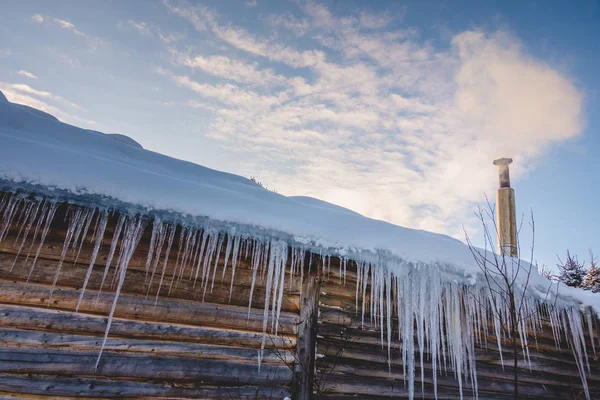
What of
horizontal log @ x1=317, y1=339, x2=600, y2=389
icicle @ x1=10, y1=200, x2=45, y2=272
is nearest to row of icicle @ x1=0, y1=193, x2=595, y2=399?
icicle @ x1=10, y1=200, x2=45, y2=272

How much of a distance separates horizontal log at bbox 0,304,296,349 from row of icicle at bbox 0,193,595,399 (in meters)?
0.13

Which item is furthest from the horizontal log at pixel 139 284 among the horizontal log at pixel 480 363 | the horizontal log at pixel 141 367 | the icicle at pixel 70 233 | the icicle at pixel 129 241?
the horizontal log at pixel 480 363

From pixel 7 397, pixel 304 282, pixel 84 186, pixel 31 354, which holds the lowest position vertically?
pixel 7 397

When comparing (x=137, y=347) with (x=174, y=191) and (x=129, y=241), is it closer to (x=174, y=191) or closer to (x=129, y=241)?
(x=129, y=241)

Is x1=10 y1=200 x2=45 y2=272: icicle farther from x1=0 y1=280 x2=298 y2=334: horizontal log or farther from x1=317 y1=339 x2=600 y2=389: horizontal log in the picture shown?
x1=317 y1=339 x2=600 y2=389: horizontal log

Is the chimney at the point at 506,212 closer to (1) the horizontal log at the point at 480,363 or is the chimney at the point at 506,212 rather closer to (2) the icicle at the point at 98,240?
(1) the horizontal log at the point at 480,363

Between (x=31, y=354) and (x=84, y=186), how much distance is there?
1.47 metres

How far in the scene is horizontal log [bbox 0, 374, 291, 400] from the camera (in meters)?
2.59

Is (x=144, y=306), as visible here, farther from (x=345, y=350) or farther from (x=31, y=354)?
(x=345, y=350)

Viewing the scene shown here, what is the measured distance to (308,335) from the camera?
11.3ft

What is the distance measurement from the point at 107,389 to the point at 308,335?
182 centimetres

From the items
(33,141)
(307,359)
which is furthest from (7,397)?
(307,359)

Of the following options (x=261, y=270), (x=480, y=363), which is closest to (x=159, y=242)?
(x=261, y=270)

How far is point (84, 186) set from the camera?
2.44 metres
